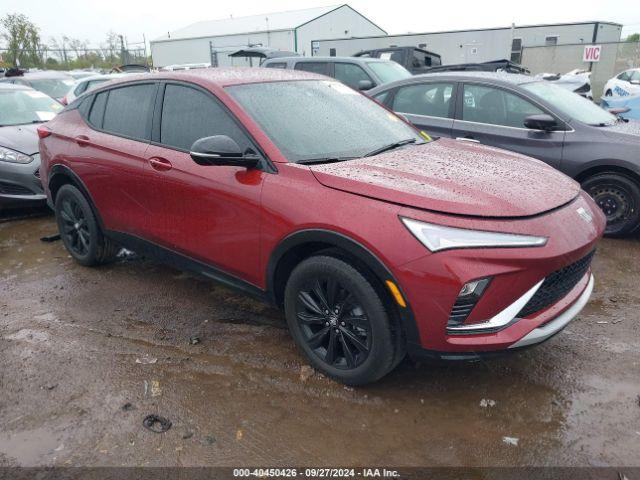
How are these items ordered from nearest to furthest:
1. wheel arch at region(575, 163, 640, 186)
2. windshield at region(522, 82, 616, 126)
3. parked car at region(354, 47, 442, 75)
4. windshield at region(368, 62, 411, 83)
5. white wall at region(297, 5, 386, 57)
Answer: wheel arch at region(575, 163, 640, 186) → windshield at region(522, 82, 616, 126) → windshield at region(368, 62, 411, 83) → parked car at region(354, 47, 442, 75) → white wall at region(297, 5, 386, 57)

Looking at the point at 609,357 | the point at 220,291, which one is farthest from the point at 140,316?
the point at 609,357

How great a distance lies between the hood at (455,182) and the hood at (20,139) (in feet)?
15.3

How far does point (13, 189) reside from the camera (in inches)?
232

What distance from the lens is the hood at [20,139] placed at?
19.6 feet

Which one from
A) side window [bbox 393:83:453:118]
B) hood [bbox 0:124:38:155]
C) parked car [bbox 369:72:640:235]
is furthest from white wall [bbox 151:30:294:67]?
parked car [bbox 369:72:640:235]

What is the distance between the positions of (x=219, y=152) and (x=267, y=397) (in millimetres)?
1381

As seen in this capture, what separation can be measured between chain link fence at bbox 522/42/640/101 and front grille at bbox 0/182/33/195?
19.1 metres

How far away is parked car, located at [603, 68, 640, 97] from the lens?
43.9 feet

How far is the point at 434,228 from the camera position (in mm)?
2379

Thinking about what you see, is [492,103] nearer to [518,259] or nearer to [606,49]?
[518,259]

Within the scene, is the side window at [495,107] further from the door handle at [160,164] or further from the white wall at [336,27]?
the white wall at [336,27]

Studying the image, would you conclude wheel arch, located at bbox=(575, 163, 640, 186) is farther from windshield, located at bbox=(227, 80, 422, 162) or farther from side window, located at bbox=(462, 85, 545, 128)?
windshield, located at bbox=(227, 80, 422, 162)

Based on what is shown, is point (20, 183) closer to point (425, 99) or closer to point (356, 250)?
point (425, 99)

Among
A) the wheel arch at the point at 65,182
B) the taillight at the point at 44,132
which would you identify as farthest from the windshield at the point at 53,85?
the wheel arch at the point at 65,182
